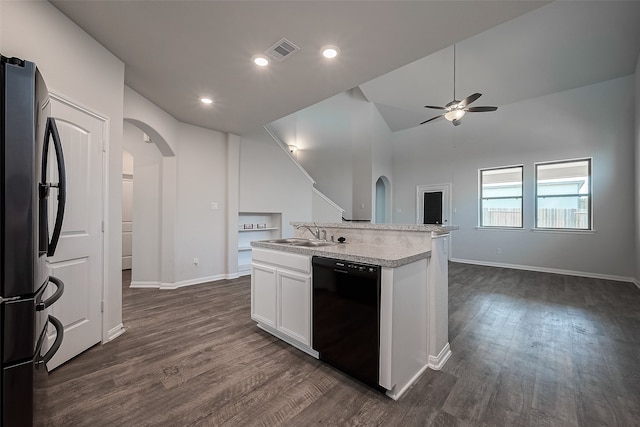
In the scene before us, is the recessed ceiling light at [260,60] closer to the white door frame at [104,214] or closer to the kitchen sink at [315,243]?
the white door frame at [104,214]

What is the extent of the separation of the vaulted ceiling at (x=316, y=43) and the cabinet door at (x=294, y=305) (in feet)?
6.43

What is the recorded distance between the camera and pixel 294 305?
7.39 feet

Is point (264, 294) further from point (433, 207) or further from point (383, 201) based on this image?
Answer: point (383, 201)

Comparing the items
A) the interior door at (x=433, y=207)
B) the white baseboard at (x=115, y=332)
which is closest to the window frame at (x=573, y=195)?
the interior door at (x=433, y=207)

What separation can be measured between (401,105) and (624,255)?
530 cm

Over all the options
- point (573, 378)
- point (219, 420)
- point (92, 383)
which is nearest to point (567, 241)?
point (573, 378)

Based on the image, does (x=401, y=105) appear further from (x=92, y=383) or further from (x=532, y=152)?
(x=92, y=383)

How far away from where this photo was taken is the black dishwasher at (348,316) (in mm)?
1703

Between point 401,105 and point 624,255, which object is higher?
point 401,105

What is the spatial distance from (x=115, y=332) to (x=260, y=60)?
2.90 m

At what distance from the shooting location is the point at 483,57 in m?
4.88

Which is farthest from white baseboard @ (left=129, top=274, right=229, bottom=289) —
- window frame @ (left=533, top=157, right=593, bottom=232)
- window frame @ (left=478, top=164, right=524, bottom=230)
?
window frame @ (left=533, top=157, right=593, bottom=232)

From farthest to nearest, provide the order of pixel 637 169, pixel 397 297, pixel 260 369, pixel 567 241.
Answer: pixel 567 241 < pixel 637 169 < pixel 260 369 < pixel 397 297

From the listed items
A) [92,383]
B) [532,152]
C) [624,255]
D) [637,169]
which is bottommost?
[92,383]
